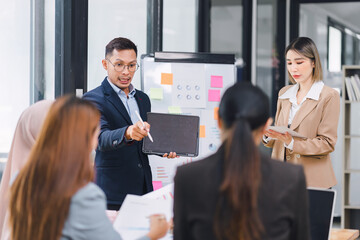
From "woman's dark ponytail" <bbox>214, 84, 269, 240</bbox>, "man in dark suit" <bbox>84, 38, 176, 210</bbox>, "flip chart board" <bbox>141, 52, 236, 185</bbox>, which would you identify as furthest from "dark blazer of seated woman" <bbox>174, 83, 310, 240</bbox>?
"flip chart board" <bbox>141, 52, 236, 185</bbox>

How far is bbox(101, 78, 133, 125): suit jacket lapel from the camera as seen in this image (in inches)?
116

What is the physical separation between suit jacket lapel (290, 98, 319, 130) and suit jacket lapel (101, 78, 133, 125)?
3.29ft

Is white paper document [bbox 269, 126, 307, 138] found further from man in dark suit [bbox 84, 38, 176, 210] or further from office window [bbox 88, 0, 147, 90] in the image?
office window [bbox 88, 0, 147, 90]

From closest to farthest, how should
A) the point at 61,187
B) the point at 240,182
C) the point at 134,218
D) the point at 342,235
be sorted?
the point at 240,182 < the point at 61,187 < the point at 134,218 < the point at 342,235

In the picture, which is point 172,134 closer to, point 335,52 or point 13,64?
point 13,64

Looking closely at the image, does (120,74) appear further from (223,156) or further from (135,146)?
(223,156)

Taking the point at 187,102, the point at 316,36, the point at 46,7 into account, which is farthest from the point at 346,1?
the point at 46,7

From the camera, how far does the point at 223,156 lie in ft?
4.71

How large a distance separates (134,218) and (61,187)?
1.44 feet

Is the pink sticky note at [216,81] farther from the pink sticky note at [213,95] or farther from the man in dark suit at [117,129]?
the man in dark suit at [117,129]

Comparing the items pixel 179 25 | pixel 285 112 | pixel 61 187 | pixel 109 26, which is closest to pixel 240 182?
pixel 61 187

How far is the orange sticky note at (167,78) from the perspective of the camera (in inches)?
152

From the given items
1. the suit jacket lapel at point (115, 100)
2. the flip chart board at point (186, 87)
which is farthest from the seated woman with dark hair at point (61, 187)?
the flip chart board at point (186, 87)

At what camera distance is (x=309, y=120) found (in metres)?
3.20
